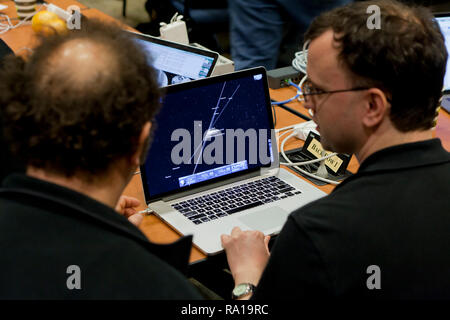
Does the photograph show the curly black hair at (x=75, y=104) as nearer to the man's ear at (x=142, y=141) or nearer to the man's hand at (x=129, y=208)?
the man's ear at (x=142, y=141)

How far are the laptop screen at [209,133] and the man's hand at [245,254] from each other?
0.27 m

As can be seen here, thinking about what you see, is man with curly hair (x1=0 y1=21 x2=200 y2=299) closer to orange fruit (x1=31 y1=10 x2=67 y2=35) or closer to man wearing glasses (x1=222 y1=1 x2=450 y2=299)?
man wearing glasses (x1=222 y1=1 x2=450 y2=299)

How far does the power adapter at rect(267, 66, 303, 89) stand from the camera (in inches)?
94.3

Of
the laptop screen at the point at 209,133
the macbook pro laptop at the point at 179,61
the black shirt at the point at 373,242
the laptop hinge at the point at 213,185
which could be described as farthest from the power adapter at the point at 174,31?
the black shirt at the point at 373,242

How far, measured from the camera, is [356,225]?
1.07m

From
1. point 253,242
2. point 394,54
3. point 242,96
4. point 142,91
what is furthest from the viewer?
point 242,96

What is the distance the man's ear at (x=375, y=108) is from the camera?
1214mm

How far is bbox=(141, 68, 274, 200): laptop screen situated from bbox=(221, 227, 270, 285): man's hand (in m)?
0.27

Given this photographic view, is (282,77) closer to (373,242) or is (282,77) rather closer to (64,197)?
(373,242)

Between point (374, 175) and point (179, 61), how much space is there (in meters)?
1.09

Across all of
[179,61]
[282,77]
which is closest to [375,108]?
[179,61]

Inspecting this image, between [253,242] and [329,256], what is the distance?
0.43 metres

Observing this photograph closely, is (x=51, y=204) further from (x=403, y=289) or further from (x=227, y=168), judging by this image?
(x=227, y=168)
